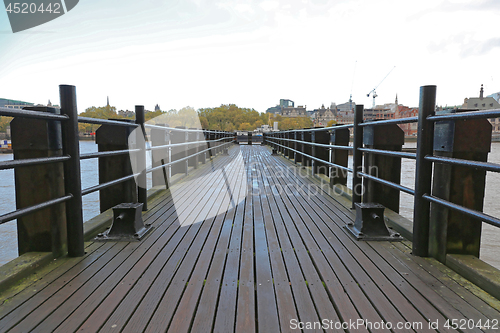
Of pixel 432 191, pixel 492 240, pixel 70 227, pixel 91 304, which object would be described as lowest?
pixel 492 240

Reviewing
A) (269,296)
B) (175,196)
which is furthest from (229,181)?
(269,296)

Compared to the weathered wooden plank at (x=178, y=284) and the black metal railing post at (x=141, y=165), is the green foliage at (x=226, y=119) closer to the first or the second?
the black metal railing post at (x=141, y=165)

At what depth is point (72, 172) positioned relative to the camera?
2.04 metres

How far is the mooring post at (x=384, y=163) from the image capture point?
2.90 meters

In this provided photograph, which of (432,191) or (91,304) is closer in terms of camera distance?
(91,304)

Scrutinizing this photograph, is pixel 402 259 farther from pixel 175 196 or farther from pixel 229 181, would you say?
pixel 229 181

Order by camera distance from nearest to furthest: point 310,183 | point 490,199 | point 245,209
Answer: point 245,209 → point 310,183 → point 490,199

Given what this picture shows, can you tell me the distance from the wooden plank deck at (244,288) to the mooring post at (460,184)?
0.20m

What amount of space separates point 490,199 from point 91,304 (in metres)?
13.7

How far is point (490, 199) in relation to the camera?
11.1 m

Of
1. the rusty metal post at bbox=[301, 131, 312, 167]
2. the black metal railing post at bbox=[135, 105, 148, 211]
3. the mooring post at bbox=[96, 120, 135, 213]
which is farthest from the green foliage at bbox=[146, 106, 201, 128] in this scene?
the mooring post at bbox=[96, 120, 135, 213]

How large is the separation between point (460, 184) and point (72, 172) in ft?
8.47

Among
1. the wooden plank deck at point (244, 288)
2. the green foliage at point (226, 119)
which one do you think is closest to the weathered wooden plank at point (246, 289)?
the wooden plank deck at point (244, 288)

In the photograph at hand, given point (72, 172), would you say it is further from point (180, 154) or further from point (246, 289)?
point (180, 154)
